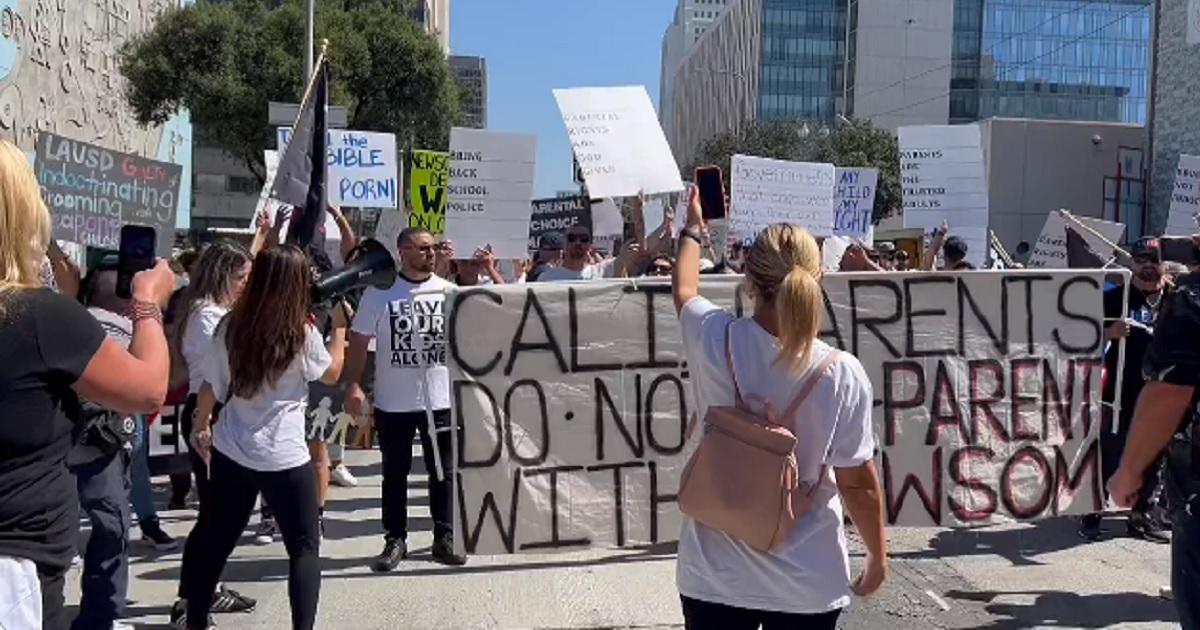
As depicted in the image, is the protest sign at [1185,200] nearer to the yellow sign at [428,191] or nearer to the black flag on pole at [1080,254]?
the black flag on pole at [1080,254]

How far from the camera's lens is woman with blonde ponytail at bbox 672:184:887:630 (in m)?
2.99

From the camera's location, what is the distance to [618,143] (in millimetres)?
7047

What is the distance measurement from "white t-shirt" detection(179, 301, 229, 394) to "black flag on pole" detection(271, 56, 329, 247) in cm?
100

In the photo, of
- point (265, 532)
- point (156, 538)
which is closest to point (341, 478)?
point (265, 532)

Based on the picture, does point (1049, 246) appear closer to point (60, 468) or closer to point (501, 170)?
point (501, 170)

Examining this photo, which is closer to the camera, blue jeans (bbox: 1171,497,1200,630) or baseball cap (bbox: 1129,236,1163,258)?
blue jeans (bbox: 1171,497,1200,630)

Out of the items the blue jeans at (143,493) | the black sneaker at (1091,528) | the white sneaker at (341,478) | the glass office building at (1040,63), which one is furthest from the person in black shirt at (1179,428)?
the glass office building at (1040,63)

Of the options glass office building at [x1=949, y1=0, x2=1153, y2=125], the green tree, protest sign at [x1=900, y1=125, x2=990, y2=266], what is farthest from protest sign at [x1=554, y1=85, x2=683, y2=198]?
glass office building at [x1=949, y1=0, x2=1153, y2=125]

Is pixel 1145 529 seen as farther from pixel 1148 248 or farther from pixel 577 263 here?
pixel 577 263

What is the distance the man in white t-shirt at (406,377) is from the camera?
21.1 ft

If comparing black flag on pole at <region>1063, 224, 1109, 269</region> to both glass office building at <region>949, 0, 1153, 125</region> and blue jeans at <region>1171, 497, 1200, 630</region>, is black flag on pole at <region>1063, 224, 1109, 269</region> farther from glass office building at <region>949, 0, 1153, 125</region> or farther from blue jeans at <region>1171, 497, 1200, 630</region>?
glass office building at <region>949, 0, 1153, 125</region>

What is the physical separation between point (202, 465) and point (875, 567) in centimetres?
352

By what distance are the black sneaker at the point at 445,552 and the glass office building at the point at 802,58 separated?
10109 centimetres

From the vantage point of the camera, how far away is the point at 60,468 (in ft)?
8.47
